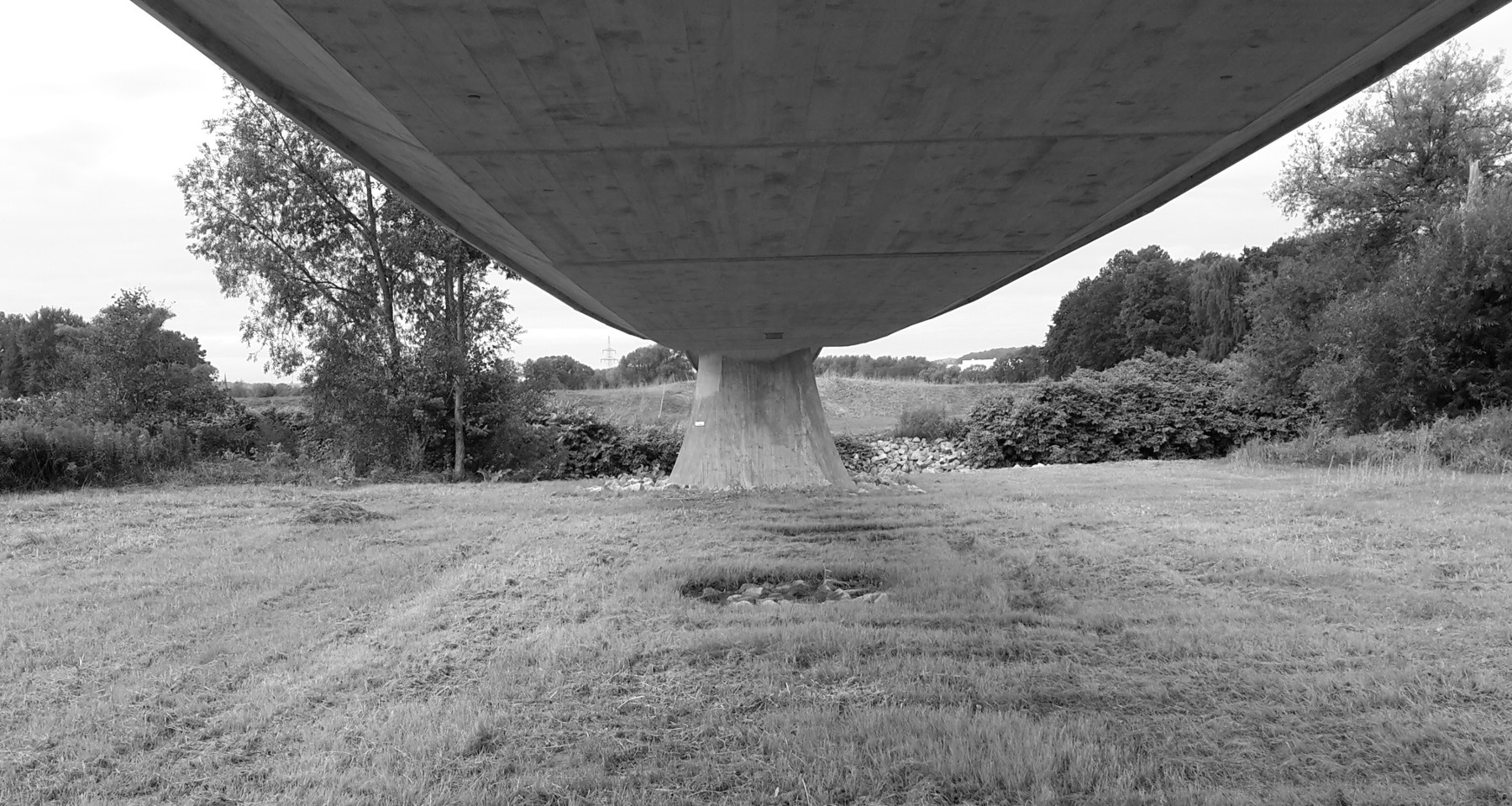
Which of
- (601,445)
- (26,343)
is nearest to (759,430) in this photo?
(601,445)

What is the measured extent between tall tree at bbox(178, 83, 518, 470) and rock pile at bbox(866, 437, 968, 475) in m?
10.1

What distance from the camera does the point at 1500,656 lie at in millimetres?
4441

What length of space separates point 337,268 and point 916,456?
15710 millimetres

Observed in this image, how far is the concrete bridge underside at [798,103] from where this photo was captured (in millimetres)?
2855

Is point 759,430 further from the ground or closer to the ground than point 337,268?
closer to the ground

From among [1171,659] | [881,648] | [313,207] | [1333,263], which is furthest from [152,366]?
[1333,263]

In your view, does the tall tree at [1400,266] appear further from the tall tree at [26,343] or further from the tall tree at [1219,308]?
the tall tree at [26,343]

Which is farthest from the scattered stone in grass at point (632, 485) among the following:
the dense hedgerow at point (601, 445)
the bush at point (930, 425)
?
the bush at point (930, 425)

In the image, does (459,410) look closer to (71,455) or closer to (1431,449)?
(71,455)

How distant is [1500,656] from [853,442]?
20.2 meters

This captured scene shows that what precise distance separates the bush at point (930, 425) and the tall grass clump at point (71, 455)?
18.9 meters

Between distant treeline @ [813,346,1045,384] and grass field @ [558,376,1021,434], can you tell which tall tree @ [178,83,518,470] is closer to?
grass field @ [558,376,1021,434]

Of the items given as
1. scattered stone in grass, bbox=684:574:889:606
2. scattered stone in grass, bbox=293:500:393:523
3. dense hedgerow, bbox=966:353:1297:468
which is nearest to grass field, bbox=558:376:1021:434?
dense hedgerow, bbox=966:353:1297:468

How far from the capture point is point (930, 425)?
26.5 metres
